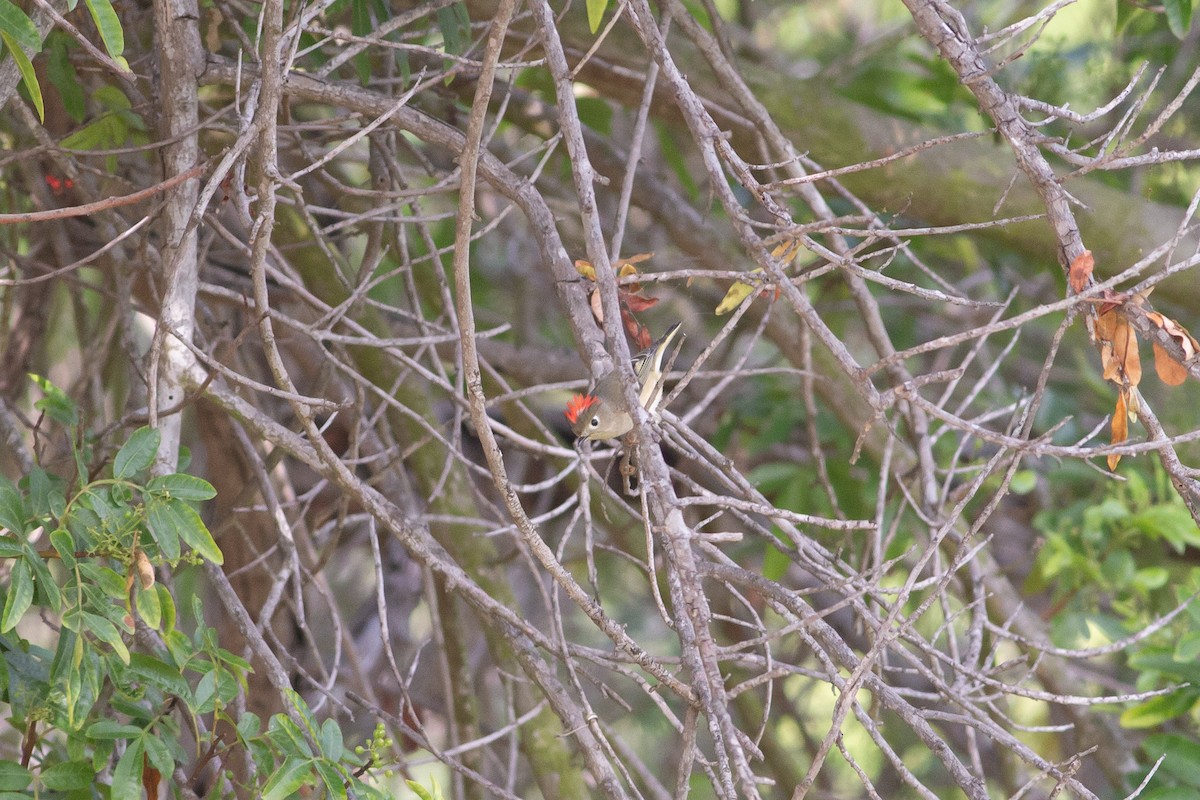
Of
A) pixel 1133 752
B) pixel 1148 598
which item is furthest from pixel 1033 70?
pixel 1133 752

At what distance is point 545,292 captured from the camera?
4180mm

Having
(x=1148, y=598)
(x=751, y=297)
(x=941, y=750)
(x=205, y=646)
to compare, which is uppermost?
(x=751, y=297)

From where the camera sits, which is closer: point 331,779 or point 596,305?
point 331,779

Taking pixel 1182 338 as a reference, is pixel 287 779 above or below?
below

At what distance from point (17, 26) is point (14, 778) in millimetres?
884

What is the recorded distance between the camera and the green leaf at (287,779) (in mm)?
1242

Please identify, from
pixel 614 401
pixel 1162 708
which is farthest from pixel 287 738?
pixel 1162 708

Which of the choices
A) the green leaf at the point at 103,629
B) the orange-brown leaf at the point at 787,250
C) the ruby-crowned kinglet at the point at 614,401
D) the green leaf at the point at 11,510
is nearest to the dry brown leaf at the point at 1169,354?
the orange-brown leaf at the point at 787,250

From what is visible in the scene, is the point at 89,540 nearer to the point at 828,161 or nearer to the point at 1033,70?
the point at 828,161

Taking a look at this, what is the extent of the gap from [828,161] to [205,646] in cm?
194

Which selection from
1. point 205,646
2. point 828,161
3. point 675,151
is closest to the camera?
point 205,646

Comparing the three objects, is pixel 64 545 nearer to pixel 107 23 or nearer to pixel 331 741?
pixel 331 741

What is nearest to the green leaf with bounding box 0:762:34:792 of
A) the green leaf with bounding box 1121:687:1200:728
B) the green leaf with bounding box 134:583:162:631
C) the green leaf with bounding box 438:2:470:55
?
the green leaf with bounding box 134:583:162:631

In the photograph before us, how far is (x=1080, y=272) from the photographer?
51.1 inches
